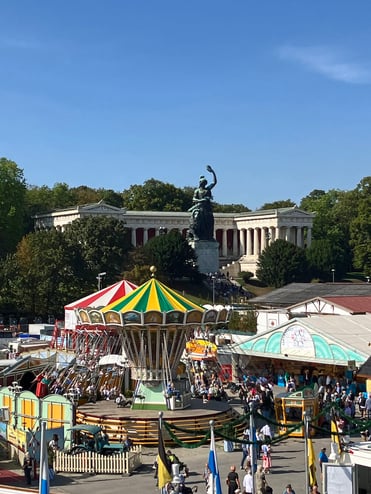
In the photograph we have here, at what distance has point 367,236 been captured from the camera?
302 ft

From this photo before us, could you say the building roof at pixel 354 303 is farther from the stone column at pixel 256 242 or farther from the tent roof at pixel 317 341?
the stone column at pixel 256 242

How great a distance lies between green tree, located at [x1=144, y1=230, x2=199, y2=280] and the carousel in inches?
1953

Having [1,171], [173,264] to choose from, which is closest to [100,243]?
[173,264]

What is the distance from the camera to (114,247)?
240 feet

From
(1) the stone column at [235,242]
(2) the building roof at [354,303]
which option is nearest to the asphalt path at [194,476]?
(2) the building roof at [354,303]

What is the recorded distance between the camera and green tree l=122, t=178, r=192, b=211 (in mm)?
122062

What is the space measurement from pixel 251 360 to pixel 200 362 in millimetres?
3215

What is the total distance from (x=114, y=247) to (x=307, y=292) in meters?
24.2

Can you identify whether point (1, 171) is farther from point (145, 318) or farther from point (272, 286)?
point (145, 318)

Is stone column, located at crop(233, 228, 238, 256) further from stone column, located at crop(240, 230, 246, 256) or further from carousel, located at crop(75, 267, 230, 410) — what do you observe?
carousel, located at crop(75, 267, 230, 410)

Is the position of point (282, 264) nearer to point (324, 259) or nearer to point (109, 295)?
point (324, 259)

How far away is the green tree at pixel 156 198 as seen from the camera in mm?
122062

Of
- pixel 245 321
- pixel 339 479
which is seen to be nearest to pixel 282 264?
pixel 245 321

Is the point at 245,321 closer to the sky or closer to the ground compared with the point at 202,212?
closer to the ground
